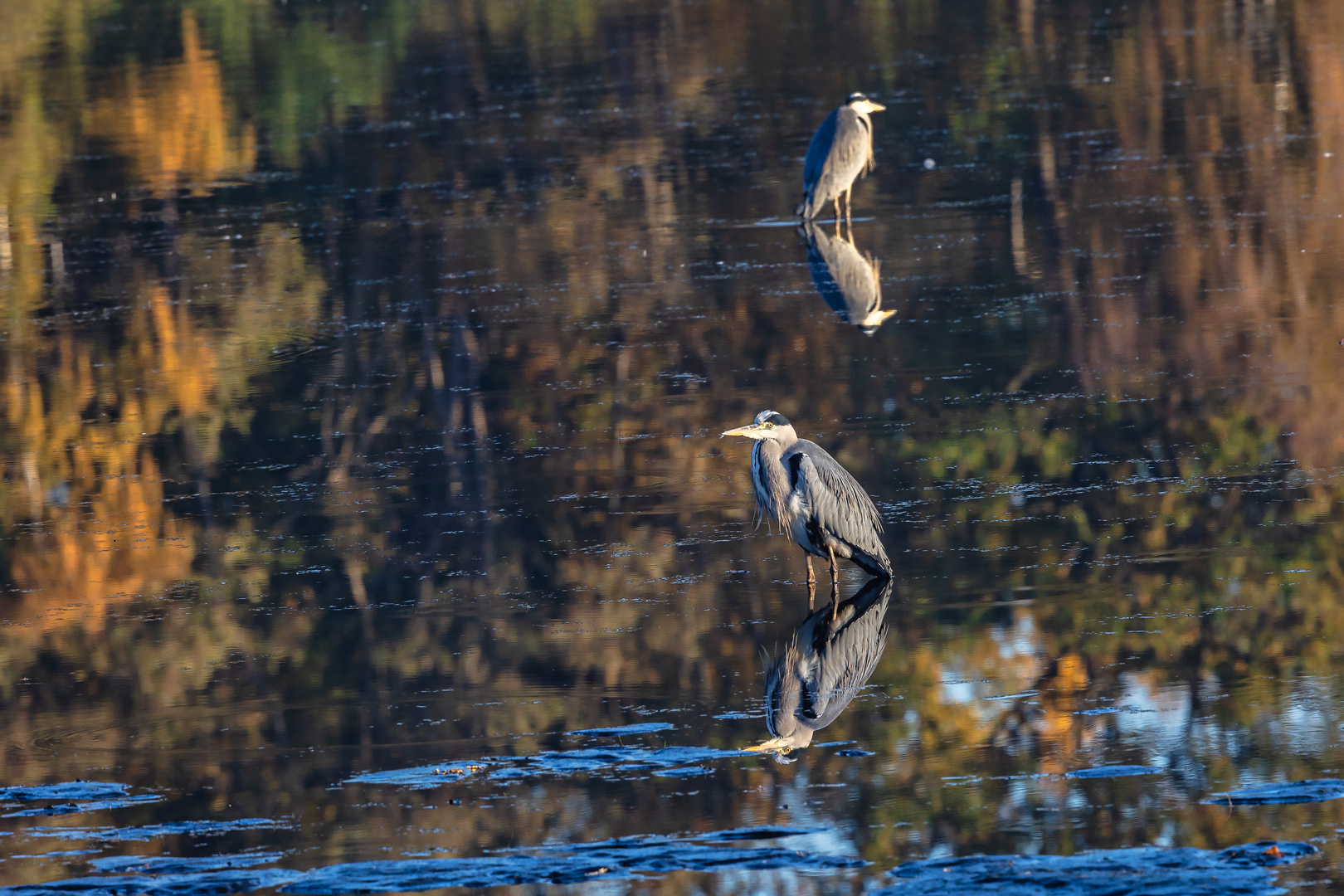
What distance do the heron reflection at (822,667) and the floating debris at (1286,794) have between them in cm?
151

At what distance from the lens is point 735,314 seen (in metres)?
13.1

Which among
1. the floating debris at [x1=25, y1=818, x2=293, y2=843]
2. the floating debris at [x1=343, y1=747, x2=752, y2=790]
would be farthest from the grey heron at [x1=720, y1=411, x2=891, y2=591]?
the floating debris at [x1=25, y1=818, x2=293, y2=843]

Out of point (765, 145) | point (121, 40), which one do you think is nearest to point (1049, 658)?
point (765, 145)

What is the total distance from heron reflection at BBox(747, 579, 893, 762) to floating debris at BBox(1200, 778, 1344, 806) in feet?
4.96

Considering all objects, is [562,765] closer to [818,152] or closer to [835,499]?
[835,499]

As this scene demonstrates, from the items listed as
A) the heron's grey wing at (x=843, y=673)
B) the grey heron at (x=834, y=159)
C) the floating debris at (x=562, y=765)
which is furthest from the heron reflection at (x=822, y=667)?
the grey heron at (x=834, y=159)

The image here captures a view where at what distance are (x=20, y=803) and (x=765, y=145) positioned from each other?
14.7 meters

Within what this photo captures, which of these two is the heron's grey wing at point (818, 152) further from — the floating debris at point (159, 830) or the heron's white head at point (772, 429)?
the floating debris at point (159, 830)

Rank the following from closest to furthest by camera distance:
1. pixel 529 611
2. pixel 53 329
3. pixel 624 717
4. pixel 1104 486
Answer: pixel 624 717 → pixel 529 611 → pixel 1104 486 → pixel 53 329

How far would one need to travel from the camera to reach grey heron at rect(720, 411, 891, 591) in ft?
25.8

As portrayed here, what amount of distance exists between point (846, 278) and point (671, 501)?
489cm

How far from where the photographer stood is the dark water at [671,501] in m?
6.06

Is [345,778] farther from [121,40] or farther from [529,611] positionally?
[121,40]

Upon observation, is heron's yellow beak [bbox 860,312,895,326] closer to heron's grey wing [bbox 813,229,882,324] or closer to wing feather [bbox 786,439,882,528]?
heron's grey wing [bbox 813,229,882,324]
